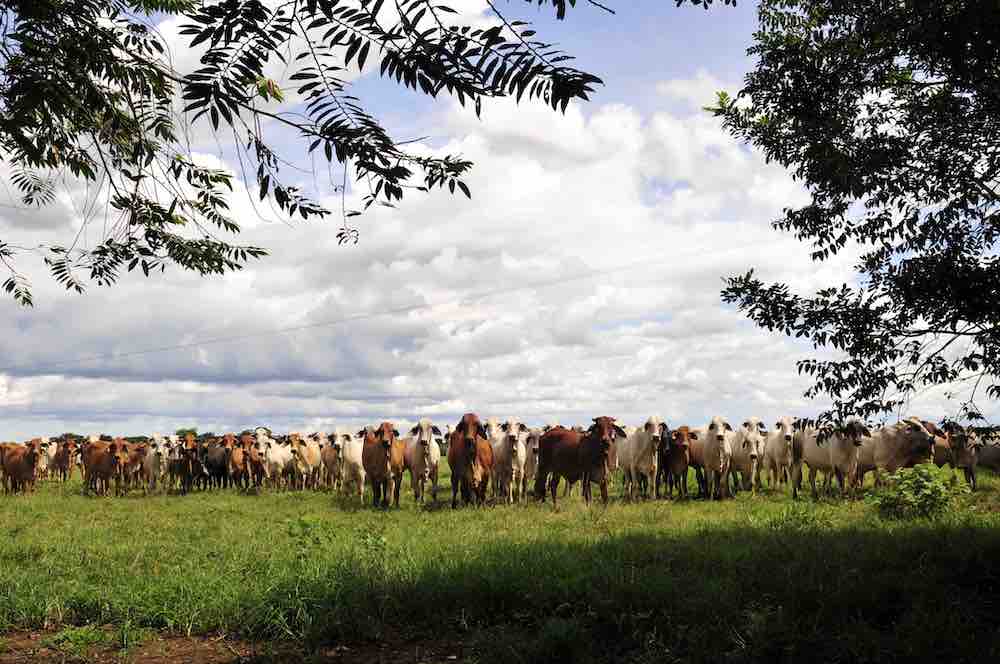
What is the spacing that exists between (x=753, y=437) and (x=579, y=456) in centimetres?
644

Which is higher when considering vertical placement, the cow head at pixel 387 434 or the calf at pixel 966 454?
the cow head at pixel 387 434

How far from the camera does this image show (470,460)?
19.5 m

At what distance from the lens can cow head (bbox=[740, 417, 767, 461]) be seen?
22.3m

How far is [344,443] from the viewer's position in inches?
962

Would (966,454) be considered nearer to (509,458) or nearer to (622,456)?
(622,456)

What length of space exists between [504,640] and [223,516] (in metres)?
13.2

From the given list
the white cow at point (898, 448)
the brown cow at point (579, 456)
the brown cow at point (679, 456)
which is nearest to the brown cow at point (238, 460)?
the brown cow at point (579, 456)

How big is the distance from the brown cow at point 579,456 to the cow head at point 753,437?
188 inches

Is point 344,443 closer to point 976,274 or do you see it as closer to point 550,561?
point 550,561

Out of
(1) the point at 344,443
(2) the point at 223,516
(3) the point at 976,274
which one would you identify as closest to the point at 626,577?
(3) the point at 976,274

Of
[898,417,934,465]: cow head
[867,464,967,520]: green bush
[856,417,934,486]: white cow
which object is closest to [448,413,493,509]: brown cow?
[867,464,967,520]: green bush

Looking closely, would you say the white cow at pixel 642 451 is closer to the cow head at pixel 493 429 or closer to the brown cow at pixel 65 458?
the cow head at pixel 493 429

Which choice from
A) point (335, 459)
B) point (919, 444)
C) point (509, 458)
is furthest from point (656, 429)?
point (335, 459)

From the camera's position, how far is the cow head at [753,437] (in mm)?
22283
